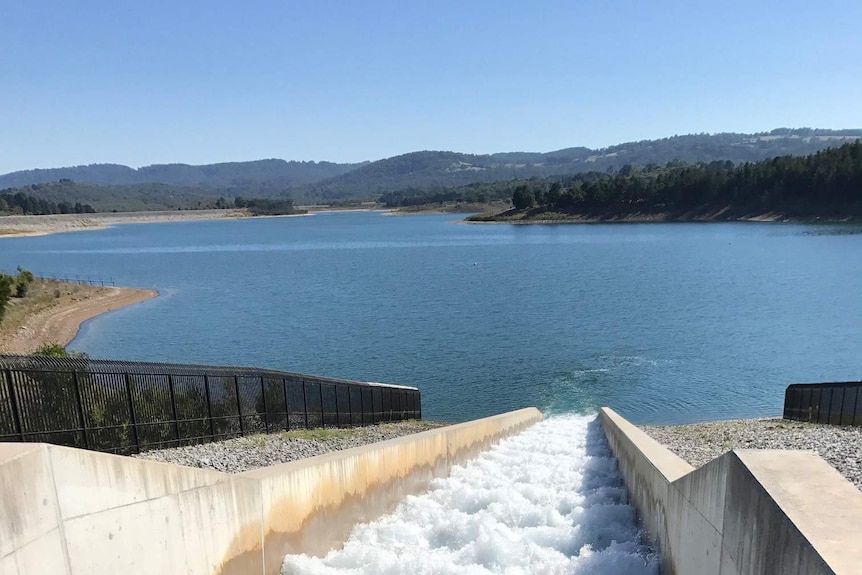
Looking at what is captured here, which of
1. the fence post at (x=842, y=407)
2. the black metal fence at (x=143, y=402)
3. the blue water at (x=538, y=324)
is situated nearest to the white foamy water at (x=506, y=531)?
the black metal fence at (x=143, y=402)

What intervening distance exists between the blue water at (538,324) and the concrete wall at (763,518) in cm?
2287

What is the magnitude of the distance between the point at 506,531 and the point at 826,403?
54.1 ft

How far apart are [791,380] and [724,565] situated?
107 ft

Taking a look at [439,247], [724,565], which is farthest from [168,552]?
[439,247]

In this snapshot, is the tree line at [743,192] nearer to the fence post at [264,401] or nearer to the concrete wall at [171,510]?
the fence post at [264,401]

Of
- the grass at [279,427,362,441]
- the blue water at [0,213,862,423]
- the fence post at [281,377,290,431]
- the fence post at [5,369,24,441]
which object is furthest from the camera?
the blue water at [0,213,862,423]

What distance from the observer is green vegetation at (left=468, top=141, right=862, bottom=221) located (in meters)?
132

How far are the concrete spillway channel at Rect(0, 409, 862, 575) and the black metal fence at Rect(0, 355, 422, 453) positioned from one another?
15.5ft

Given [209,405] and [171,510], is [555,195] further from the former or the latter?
[171,510]

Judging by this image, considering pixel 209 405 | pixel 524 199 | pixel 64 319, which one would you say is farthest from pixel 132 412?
pixel 524 199

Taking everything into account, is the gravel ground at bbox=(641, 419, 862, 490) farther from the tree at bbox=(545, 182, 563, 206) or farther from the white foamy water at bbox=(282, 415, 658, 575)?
the tree at bbox=(545, 182, 563, 206)

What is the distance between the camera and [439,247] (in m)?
121

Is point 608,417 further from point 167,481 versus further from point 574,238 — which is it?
point 574,238

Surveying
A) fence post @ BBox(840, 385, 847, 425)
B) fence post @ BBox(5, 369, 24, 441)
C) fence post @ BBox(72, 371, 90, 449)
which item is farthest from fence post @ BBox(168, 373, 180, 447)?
fence post @ BBox(840, 385, 847, 425)
